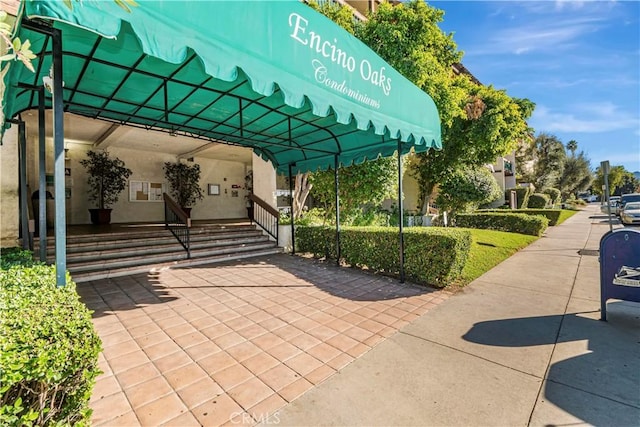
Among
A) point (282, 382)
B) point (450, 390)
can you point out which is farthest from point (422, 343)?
point (282, 382)

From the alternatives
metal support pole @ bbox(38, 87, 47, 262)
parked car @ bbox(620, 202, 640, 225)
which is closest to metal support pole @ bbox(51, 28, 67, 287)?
metal support pole @ bbox(38, 87, 47, 262)

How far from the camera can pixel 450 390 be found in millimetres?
2484

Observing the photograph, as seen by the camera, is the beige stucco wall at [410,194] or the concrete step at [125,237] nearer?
the concrete step at [125,237]

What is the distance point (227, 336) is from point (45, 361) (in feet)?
7.13

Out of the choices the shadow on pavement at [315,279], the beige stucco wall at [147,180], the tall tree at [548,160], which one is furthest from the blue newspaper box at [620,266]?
the tall tree at [548,160]

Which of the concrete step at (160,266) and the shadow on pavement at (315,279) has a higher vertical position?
the concrete step at (160,266)

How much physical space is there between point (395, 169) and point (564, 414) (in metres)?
8.23

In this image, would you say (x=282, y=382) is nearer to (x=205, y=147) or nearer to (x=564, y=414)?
(x=564, y=414)

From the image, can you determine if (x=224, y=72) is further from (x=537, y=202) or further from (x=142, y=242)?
(x=537, y=202)

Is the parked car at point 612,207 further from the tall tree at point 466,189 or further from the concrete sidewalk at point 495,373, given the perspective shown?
the tall tree at point 466,189

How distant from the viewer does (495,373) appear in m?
2.73

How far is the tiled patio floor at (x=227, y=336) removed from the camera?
2.32m

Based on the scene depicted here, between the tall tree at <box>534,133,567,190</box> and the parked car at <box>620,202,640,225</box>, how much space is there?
66.8ft

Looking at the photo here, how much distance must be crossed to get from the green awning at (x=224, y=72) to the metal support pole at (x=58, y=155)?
25 centimetres
